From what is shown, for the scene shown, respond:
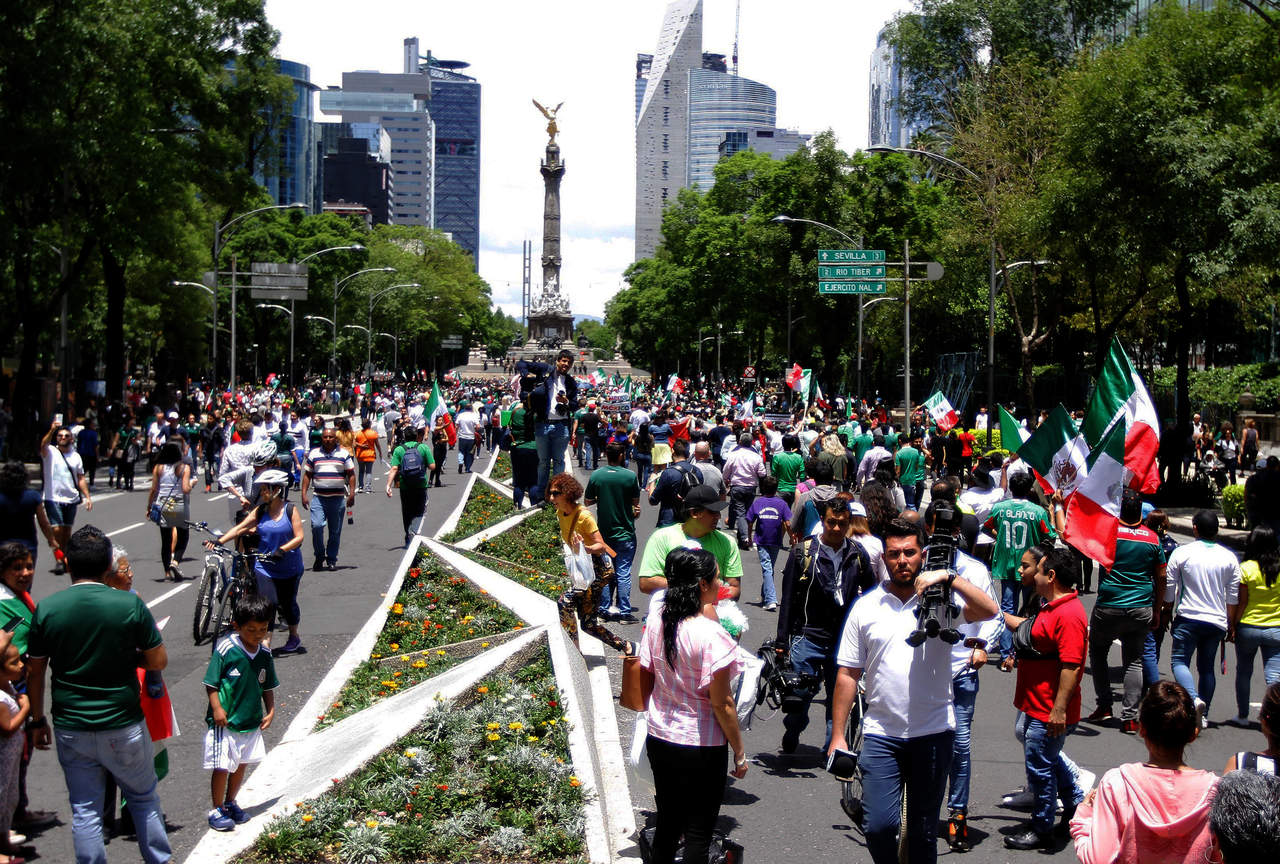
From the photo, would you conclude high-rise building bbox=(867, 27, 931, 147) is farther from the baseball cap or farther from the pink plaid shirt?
the pink plaid shirt

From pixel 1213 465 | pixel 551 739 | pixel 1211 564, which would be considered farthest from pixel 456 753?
pixel 1213 465

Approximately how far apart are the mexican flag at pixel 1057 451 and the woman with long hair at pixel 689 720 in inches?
247

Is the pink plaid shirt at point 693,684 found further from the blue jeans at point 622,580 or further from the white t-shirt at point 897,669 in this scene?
the blue jeans at point 622,580

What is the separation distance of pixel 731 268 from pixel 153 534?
4773 cm

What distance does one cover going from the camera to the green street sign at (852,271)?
30938 mm

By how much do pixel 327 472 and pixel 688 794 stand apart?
1043 centimetres

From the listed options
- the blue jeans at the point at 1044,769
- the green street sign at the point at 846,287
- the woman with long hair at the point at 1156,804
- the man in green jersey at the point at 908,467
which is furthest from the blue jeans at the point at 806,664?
the green street sign at the point at 846,287

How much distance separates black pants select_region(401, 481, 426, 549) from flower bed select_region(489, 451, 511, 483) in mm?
8049

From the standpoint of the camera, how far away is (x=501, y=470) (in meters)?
26.8

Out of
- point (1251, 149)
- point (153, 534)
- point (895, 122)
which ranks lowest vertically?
point (153, 534)

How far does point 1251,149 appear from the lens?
21781mm

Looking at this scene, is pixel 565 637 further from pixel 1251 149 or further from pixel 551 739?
pixel 1251 149

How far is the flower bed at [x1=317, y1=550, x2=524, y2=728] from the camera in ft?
28.6

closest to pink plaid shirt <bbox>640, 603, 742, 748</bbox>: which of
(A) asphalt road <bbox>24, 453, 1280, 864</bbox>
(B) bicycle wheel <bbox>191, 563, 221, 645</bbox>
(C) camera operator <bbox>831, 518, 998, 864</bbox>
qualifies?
(C) camera operator <bbox>831, 518, 998, 864</bbox>
